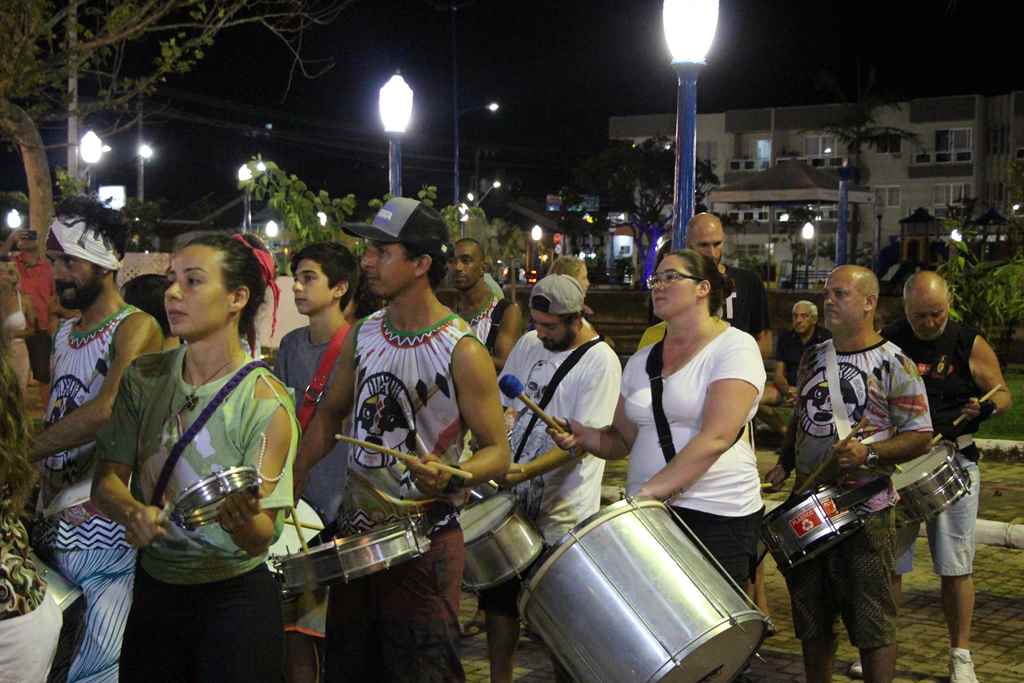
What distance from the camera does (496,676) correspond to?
604 centimetres

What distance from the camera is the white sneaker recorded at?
658 centimetres

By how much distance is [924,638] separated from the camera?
7520mm

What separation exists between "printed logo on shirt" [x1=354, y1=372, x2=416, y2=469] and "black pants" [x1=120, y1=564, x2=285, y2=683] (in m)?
0.77

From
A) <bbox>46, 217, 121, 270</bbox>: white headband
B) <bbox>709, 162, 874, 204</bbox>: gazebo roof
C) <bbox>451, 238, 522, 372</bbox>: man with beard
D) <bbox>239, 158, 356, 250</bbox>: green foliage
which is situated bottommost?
<bbox>451, 238, 522, 372</bbox>: man with beard

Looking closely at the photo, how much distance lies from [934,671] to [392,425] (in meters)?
3.75

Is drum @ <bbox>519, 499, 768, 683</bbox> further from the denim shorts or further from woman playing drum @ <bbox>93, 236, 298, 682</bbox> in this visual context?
the denim shorts

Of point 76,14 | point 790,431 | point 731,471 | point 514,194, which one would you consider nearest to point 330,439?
point 731,471

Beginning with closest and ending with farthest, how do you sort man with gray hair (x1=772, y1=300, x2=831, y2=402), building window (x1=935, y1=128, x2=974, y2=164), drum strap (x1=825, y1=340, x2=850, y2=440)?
drum strap (x1=825, y1=340, x2=850, y2=440)
man with gray hair (x1=772, y1=300, x2=831, y2=402)
building window (x1=935, y1=128, x2=974, y2=164)

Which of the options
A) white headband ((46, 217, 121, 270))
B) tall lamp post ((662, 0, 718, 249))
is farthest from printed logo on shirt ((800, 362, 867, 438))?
white headband ((46, 217, 121, 270))

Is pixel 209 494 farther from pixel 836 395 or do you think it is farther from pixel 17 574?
pixel 836 395

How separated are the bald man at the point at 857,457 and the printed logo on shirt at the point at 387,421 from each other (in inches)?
78.0

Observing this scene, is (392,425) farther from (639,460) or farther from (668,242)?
(668,242)

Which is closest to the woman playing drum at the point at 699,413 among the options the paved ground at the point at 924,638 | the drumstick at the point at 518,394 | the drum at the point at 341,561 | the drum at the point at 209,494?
the drumstick at the point at 518,394

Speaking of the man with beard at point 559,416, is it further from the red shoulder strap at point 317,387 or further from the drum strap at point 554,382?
the red shoulder strap at point 317,387
